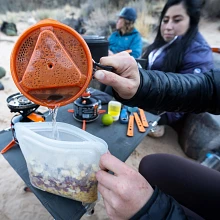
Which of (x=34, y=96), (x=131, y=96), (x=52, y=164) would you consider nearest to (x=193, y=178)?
(x=131, y=96)

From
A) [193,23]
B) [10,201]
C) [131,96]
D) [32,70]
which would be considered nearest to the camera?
[32,70]

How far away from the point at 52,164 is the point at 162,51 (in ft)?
4.66

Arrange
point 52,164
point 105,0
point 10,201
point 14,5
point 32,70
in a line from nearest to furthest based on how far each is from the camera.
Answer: point 32,70
point 52,164
point 10,201
point 105,0
point 14,5

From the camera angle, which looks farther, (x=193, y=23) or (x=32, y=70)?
(x=193, y=23)

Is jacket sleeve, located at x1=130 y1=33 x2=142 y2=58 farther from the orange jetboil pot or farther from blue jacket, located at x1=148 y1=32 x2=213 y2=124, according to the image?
the orange jetboil pot

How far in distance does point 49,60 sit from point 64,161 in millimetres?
292

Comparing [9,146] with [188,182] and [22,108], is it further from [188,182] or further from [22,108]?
[188,182]

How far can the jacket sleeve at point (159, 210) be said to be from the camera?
374mm

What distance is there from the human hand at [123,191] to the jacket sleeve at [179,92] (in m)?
0.32

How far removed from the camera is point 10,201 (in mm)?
1026

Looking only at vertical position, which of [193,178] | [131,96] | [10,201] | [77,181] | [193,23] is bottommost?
[10,201]

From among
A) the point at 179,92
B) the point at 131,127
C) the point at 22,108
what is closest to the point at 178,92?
the point at 179,92

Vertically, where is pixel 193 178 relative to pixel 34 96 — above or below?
below

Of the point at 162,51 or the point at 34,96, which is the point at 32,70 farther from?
the point at 162,51
